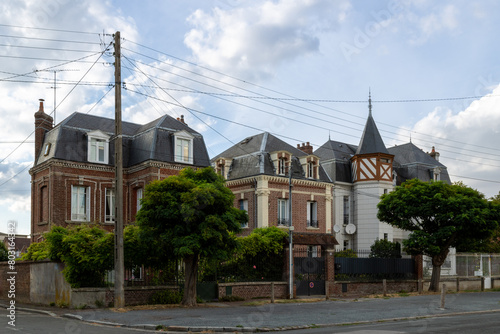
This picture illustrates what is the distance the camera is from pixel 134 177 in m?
35.2

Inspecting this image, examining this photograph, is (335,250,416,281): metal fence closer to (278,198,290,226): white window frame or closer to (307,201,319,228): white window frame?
(278,198,290,226): white window frame

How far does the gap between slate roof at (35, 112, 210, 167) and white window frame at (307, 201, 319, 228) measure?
31.1ft

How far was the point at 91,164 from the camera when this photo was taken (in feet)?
112

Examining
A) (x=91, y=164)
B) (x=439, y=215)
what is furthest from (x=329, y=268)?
(x=91, y=164)

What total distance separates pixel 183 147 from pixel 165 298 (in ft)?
45.0

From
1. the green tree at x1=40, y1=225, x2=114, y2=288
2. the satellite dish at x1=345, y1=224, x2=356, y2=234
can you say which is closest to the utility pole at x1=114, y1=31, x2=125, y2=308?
the green tree at x1=40, y1=225, x2=114, y2=288

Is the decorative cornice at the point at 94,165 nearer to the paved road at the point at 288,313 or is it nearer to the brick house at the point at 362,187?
the paved road at the point at 288,313

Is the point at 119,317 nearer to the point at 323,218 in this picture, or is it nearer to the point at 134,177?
the point at 134,177

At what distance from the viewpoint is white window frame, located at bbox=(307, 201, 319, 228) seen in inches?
1630

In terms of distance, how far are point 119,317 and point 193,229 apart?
483 cm

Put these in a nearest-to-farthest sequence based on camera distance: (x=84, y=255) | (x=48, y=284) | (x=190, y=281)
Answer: (x=84, y=255)
(x=190, y=281)
(x=48, y=284)

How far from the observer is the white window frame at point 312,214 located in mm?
41406

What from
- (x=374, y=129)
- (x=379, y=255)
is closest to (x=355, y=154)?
(x=374, y=129)

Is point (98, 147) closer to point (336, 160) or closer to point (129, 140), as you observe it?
point (129, 140)
